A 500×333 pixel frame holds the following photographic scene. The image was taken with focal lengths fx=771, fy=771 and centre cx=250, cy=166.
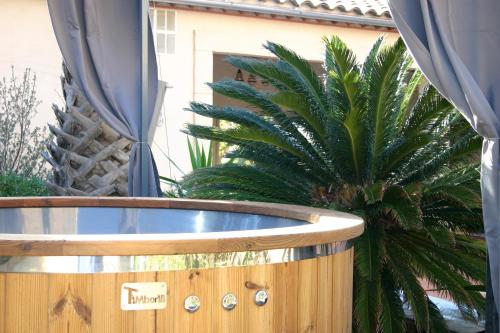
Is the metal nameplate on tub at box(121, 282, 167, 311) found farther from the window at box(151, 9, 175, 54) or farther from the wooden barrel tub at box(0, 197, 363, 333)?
the window at box(151, 9, 175, 54)

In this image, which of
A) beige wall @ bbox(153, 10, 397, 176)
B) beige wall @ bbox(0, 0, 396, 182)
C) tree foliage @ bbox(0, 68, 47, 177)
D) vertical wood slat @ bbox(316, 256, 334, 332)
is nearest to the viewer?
vertical wood slat @ bbox(316, 256, 334, 332)

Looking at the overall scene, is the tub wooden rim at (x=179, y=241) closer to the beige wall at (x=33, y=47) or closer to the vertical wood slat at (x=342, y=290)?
the vertical wood slat at (x=342, y=290)

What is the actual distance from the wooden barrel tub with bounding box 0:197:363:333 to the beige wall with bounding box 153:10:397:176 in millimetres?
7606

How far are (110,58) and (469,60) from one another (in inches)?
101

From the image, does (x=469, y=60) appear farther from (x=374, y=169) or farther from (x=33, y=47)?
(x=33, y=47)

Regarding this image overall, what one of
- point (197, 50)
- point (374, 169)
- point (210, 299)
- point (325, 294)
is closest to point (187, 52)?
point (197, 50)

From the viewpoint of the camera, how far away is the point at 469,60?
403cm

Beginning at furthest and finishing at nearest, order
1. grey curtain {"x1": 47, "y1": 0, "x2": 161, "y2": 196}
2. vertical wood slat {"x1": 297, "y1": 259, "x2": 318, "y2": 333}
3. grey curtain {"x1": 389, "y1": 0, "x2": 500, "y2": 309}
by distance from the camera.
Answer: grey curtain {"x1": 47, "y1": 0, "x2": 161, "y2": 196} < grey curtain {"x1": 389, "y1": 0, "x2": 500, "y2": 309} < vertical wood slat {"x1": 297, "y1": 259, "x2": 318, "y2": 333}

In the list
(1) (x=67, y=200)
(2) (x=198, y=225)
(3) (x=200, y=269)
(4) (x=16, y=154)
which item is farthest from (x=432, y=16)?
(4) (x=16, y=154)

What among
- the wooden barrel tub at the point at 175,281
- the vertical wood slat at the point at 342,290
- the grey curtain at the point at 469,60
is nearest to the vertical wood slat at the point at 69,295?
the wooden barrel tub at the point at 175,281

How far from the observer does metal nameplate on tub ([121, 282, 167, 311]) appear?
2611mm

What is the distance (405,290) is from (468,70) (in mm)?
1987

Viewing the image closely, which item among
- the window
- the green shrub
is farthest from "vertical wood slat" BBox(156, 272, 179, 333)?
the window

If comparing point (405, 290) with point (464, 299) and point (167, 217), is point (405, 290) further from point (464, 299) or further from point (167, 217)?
point (167, 217)
